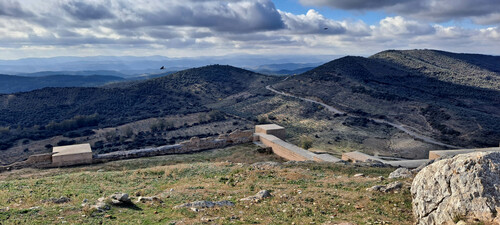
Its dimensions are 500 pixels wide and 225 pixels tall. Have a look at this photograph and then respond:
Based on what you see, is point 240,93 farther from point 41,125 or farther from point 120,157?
point 120,157

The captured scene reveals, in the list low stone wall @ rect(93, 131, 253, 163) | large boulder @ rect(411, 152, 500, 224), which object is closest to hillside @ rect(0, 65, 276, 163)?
low stone wall @ rect(93, 131, 253, 163)

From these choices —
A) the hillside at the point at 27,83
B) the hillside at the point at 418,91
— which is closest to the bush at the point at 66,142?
the hillside at the point at 418,91

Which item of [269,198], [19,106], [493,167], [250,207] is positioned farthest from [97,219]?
[19,106]

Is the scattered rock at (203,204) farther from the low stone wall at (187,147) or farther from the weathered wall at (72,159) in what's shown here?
the low stone wall at (187,147)

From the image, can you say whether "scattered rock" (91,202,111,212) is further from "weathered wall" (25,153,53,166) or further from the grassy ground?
"weathered wall" (25,153,53,166)

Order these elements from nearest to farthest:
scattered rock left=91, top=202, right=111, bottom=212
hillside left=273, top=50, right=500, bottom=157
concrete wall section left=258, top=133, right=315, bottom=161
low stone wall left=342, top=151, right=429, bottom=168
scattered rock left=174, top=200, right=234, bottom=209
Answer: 1. scattered rock left=91, top=202, right=111, bottom=212
2. scattered rock left=174, top=200, right=234, bottom=209
3. low stone wall left=342, top=151, right=429, bottom=168
4. concrete wall section left=258, top=133, right=315, bottom=161
5. hillside left=273, top=50, right=500, bottom=157

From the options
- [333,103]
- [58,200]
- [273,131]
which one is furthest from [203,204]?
[333,103]
